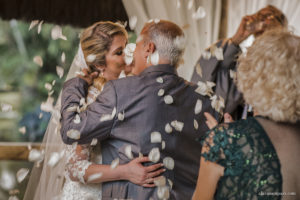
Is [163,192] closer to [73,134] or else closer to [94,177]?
[94,177]

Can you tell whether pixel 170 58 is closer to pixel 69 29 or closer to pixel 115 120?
pixel 115 120

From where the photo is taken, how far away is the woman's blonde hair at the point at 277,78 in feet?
4.01

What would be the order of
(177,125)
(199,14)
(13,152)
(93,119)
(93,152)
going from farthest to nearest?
(199,14)
(13,152)
(93,152)
(177,125)
(93,119)

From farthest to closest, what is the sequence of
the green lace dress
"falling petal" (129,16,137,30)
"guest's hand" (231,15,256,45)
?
"falling petal" (129,16,137,30) → "guest's hand" (231,15,256,45) → the green lace dress

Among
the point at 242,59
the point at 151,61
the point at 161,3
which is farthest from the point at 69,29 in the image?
the point at 242,59

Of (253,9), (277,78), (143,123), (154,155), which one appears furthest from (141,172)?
(253,9)

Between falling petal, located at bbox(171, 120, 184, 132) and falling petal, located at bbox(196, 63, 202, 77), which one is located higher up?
falling petal, located at bbox(171, 120, 184, 132)

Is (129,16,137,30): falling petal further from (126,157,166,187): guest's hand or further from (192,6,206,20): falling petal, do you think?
(126,157,166,187): guest's hand

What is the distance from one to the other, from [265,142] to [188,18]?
6.94 feet

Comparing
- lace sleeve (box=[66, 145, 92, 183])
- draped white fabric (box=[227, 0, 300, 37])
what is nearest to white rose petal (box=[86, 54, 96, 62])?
lace sleeve (box=[66, 145, 92, 183])

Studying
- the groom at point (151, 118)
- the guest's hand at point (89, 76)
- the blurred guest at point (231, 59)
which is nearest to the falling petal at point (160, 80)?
the groom at point (151, 118)

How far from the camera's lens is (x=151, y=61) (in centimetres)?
168

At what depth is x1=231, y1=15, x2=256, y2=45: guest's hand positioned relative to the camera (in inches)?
97.7

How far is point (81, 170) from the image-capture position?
169 cm
